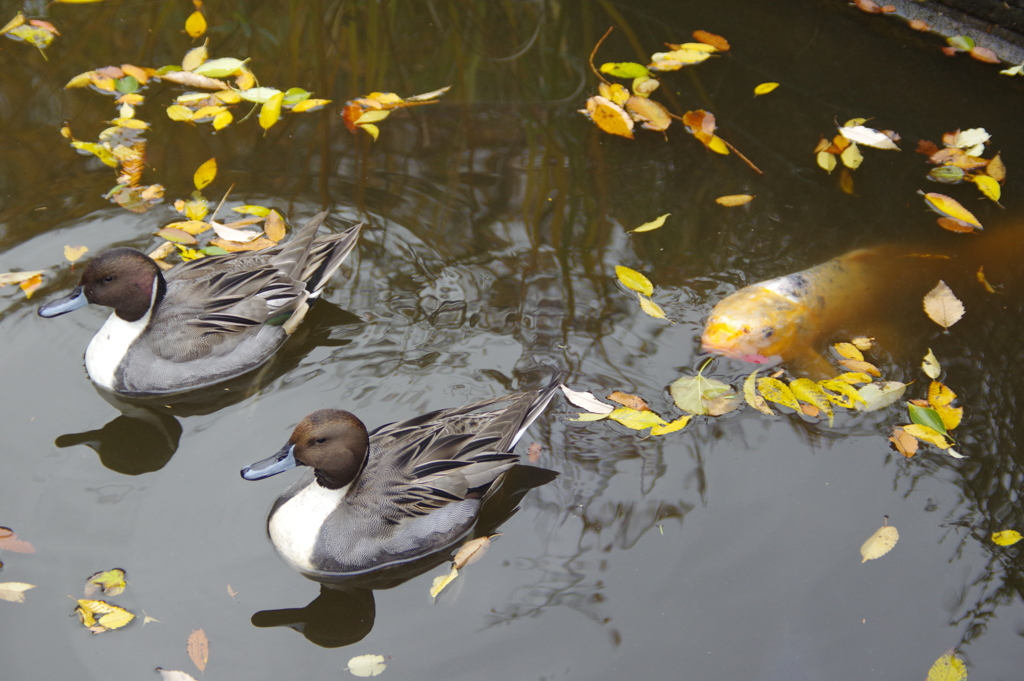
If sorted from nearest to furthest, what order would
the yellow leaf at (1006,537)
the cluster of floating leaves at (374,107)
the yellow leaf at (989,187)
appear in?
the yellow leaf at (1006,537)
the yellow leaf at (989,187)
the cluster of floating leaves at (374,107)

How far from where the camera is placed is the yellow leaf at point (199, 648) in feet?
9.98

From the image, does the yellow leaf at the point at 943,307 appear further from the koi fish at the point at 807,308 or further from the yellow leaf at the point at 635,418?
the yellow leaf at the point at 635,418

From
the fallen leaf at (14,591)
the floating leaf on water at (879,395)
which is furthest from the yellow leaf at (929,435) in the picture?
the fallen leaf at (14,591)

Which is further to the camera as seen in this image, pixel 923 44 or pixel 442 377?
pixel 923 44

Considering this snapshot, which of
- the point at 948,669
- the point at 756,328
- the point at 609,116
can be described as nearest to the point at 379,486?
the point at 756,328

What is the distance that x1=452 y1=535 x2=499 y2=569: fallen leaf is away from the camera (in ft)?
11.3

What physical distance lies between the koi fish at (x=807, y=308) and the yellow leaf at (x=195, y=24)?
15.6 ft

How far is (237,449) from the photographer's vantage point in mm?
3795

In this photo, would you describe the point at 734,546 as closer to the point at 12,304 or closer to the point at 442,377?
the point at 442,377

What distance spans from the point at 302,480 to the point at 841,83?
17.1 feet

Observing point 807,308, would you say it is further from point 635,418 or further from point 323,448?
point 323,448

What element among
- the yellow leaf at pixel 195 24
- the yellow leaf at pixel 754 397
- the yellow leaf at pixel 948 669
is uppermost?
the yellow leaf at pixel 195 24

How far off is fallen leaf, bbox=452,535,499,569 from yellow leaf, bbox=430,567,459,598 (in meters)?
0.04

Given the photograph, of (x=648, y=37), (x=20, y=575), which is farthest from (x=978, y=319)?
(x=20, y=575)
